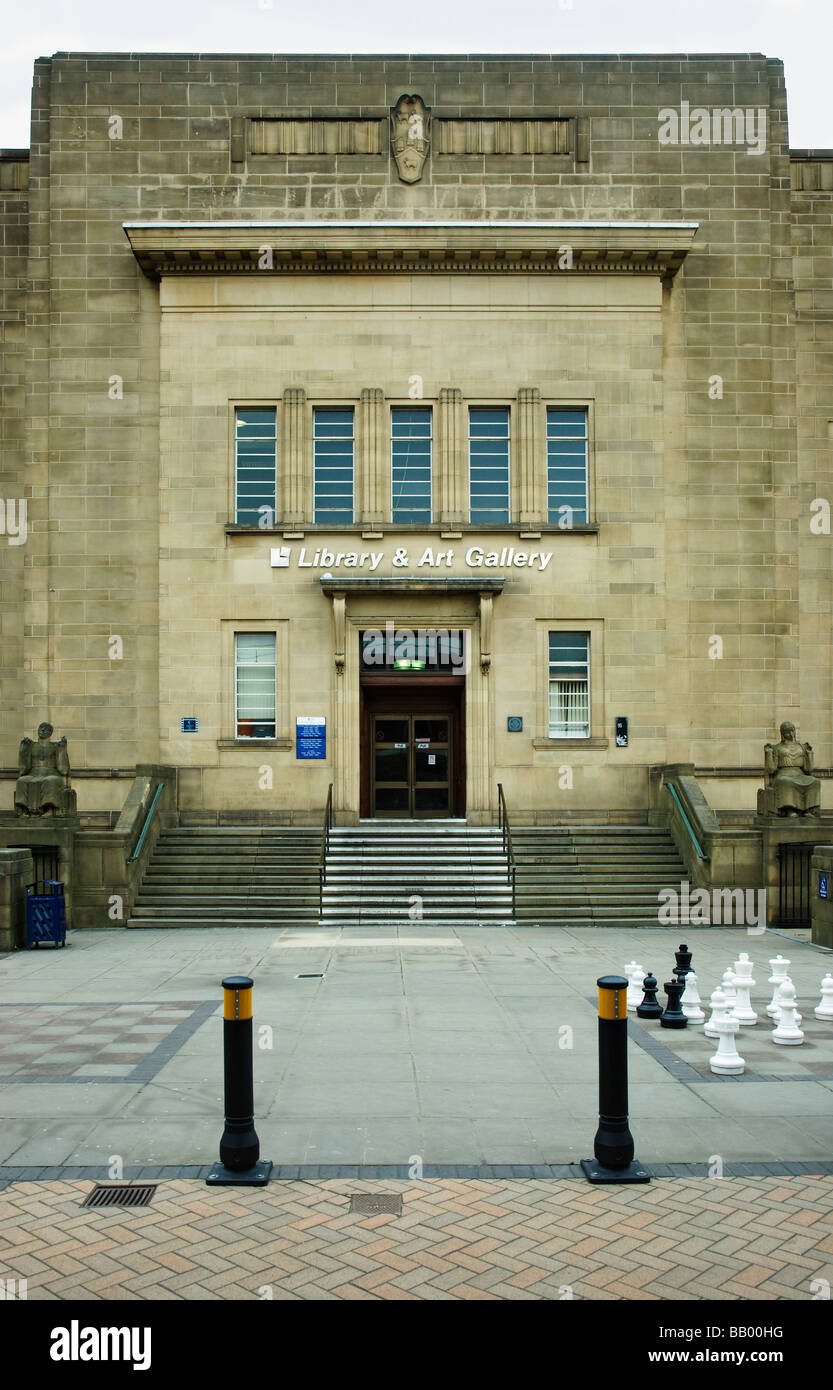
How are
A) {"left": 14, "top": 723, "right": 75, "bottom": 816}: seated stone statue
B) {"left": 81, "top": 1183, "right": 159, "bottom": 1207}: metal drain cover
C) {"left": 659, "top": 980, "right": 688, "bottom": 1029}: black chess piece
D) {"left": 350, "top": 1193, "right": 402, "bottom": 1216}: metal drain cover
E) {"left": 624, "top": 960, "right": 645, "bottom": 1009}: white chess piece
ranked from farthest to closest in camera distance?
{"left": 14, "top": 723, "right": 75, "bottom": 816}: seated stone statue, {"left": 624, "top": 960, "right": 645, "bottom": 1009}: white chess piece, {"left": 659, "top": 980, "right": 688, "bottom": 1029}: black chess piece, {"left": 81, "top": 1183, "right": 159, "bottom": 1207}: metal drain cover, {"left": 350, "top": 1193, "right": 402, "bottom": 1216}: metal drain cover

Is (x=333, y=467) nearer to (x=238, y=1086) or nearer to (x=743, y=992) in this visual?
(x=743, y=992)

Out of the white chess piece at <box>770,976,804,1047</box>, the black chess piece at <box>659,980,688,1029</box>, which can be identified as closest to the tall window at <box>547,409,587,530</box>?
the black chess piece at <box>659,980,688,1029</box>

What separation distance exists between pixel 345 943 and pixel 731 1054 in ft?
26.5

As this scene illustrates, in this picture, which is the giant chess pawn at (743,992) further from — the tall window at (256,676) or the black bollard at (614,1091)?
the tall window at (256,676)

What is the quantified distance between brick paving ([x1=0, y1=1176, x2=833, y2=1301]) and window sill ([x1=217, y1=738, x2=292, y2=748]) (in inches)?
615

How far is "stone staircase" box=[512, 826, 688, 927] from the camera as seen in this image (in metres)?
18.4

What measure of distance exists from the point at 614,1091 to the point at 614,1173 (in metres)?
0.49

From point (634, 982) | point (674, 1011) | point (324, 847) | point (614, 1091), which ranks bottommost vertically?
point (634, 982)

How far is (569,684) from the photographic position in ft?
74.3

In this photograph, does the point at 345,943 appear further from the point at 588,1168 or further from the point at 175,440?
the point at 175,440

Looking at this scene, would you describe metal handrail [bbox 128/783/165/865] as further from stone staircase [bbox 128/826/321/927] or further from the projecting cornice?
the projecting cornice

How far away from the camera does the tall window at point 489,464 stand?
22797mm

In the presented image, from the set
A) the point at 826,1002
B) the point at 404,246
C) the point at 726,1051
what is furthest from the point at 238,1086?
the point at 404,246

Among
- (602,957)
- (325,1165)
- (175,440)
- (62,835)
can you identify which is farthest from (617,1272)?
(175,440)
